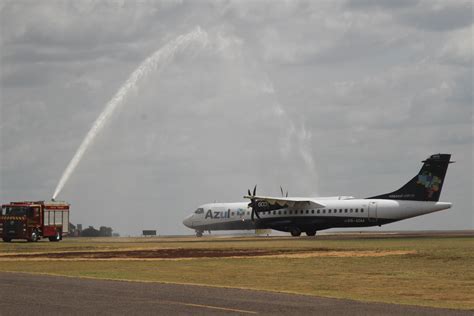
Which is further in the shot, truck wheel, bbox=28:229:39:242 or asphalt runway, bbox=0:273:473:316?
truck wheel, bbox=28:229:39:242

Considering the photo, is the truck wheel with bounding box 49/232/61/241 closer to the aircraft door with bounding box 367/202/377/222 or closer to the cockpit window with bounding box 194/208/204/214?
the cockpit window with bounding box 194/208/204/214

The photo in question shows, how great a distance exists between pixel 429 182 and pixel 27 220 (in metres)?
38.2

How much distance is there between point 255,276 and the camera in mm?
36281

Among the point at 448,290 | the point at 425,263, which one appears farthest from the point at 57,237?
the point at 448,290

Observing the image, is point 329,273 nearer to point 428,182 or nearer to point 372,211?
point 372,211

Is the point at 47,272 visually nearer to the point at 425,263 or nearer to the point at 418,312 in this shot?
the point at 425,263

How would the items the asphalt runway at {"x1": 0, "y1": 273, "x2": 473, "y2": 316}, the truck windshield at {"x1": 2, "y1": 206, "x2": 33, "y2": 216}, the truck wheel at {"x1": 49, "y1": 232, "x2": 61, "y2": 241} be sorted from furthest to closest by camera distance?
the truck wheel at {"x1": 49, "y1": 232, "x2": 61, "y2": 241}, the truck windshield at {"x1": 2, "y1": 206, "x2": 33, "y2": 216}, the asphalt runway at {"x1": 0, "y1": 273, "x2": 473, "y2": 316}

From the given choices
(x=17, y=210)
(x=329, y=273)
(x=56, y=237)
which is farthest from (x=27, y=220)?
(x=329, y=273)

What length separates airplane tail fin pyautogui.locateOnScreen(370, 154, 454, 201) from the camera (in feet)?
279

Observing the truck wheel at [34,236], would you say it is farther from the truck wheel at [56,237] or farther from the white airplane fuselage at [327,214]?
the white airplane fuselage at [327,214]

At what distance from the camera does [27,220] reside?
85625 mm

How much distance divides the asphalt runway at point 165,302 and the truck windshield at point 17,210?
5630cm

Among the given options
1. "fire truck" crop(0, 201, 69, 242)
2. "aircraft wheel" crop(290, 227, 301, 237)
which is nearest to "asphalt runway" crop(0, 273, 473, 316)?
"fire truck" crop(0, 201, 69, 242)

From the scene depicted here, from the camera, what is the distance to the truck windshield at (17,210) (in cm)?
8594
